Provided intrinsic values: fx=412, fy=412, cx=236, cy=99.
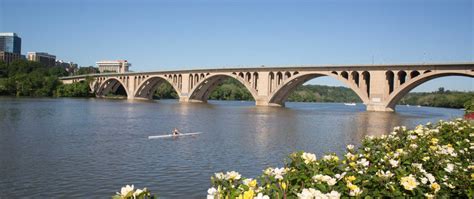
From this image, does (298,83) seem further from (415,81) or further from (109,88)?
(109,88)

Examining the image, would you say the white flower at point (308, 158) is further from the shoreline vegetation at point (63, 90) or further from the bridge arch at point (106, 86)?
the bridge arch at point (106, 86)

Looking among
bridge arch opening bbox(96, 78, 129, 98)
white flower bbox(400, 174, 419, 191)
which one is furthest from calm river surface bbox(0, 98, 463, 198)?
bridge arch opening bbox(96, 78, 129, 98)

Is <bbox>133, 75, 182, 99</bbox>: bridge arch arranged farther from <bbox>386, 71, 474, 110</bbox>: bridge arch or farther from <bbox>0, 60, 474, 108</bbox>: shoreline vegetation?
<bbox>386, 71, 474, 110</bbox>: bridge arch

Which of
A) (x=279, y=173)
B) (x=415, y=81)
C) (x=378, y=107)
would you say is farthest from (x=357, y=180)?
(x=378, y=107)

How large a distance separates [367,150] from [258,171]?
7.45 meters

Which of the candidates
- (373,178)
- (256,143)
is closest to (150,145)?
(256,143)

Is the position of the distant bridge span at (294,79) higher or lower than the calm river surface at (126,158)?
higher

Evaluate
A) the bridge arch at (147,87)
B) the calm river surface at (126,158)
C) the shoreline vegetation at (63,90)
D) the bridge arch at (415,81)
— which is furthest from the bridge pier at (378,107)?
the bridge arch at (147,87)

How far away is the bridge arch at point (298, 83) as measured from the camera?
64688 millimetres

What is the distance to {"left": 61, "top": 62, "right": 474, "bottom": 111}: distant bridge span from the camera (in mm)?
57656

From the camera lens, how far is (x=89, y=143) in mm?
22391

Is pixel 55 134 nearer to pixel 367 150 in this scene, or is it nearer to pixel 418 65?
pixel 367 150

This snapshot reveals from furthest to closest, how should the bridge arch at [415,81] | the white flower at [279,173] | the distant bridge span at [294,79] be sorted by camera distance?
1. the distant bridge span at [294,79]
2. the bridge arch at [415,81]
3. the white flower at [279,173]

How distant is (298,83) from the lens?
7775cm
